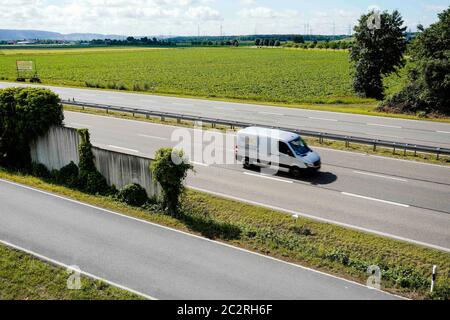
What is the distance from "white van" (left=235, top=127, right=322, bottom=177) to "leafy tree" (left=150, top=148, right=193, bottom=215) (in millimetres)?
5679

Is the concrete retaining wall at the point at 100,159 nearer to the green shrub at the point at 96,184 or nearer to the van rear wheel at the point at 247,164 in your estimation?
the green shrub at the point at 96,184

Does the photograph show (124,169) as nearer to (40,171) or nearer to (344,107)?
(40,171)

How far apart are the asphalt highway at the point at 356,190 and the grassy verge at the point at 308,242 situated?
812mm

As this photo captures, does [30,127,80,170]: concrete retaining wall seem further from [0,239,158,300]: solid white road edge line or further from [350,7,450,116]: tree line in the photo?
[350,7,450,116]: tree line

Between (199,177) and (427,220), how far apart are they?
32.1ft

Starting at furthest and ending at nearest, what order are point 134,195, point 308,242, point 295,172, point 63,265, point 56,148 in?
point 56,148
point 295,172
point 134,195
point 308,242
point 63,265

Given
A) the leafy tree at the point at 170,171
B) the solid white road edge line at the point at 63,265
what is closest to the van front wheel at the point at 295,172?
the leafy tree at the point at 170,171

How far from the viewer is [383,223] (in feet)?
48.6

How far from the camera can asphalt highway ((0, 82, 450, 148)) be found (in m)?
27.6

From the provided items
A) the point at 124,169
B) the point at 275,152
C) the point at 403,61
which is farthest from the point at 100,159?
the point at 403,61

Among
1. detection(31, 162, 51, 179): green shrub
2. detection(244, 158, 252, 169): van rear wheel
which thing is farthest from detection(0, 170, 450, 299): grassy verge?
detection(244, 158, 252, 169): van rear wheel

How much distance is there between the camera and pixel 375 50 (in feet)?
146

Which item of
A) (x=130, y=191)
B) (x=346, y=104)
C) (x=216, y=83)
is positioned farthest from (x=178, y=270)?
(x=216, y=83)

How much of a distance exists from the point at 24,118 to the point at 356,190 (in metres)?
15.4
